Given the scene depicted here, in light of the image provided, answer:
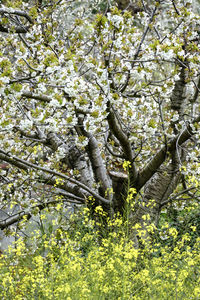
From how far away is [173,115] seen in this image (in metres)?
3.66

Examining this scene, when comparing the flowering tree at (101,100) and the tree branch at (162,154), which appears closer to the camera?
the flowering tree at (101,100)

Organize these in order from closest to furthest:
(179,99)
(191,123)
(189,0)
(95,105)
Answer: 1. (95,105)
2. (191,123)
3. (189,0)
4. (179,99)

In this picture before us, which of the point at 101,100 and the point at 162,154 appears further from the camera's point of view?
the point at 162,154

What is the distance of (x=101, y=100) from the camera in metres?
2.80

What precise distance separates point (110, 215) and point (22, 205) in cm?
102

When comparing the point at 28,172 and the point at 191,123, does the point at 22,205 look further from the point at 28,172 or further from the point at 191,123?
the point at 191,123

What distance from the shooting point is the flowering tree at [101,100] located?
278cm

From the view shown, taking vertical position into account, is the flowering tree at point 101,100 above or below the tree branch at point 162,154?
above

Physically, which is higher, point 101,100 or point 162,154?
point 101,100

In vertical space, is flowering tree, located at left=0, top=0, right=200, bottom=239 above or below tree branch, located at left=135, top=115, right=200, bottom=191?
above

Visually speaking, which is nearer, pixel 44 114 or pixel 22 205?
pixel 44 114

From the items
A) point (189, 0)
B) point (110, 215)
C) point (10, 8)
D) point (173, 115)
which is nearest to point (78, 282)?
point (110, 215)

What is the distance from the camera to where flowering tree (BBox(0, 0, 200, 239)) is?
278 cm

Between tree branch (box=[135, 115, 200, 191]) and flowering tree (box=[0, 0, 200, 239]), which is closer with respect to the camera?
flowering tree (box=[0, 0, 200, 239])
